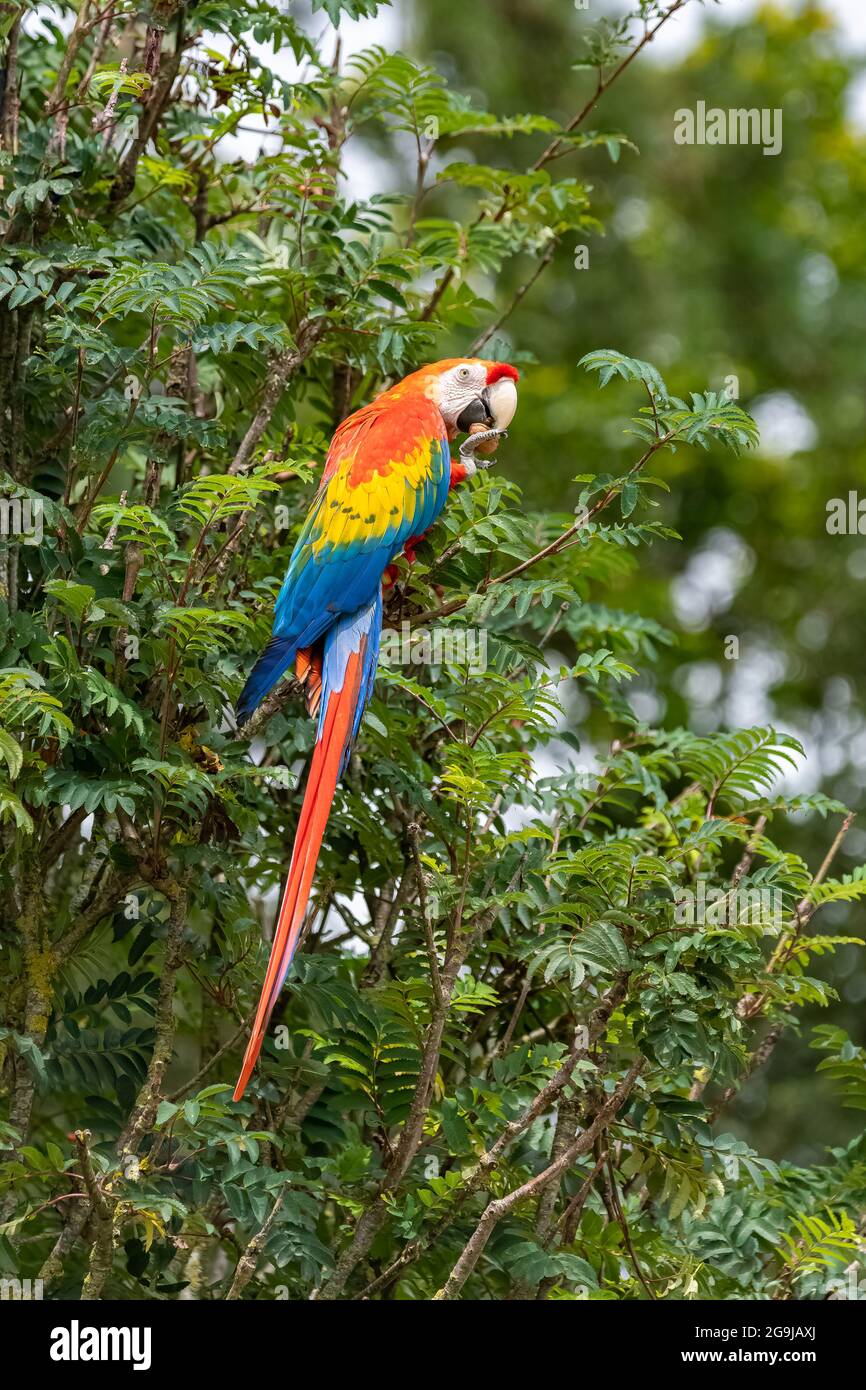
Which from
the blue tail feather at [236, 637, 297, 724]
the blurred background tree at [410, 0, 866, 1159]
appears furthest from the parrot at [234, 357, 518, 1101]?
the blurred background tree at [410, 0, 866, 1159]

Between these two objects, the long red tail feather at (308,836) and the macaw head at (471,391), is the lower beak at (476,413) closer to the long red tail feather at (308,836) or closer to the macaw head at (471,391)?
the macaw head at (471,391)

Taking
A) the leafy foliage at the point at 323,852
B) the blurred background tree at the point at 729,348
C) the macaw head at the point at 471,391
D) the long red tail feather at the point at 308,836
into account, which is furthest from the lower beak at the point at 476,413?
the blurred background tree at the point at 729,348

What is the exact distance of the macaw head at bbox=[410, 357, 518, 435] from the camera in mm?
3682

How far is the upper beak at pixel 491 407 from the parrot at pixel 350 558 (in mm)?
24

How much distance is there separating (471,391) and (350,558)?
0.68 meters

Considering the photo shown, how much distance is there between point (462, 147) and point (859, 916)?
554cm

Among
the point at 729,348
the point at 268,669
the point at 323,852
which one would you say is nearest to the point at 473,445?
the point at 268,669

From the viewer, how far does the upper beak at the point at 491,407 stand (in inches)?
148

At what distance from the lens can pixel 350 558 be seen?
3305 millimetres

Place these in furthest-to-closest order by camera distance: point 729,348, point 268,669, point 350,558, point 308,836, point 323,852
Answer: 1. point 729,348
2. point 323,852
3. point 350,558
4. point 268,669
5. point 308,836

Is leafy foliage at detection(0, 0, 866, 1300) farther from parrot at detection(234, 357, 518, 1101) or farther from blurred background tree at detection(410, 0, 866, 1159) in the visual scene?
blurred background tree at detection(410, 0, 866, 1159)

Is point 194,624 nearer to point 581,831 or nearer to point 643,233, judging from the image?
point 581,831

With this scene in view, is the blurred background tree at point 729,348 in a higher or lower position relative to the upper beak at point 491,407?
higher

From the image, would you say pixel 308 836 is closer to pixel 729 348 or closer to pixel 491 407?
pixel 491 407
